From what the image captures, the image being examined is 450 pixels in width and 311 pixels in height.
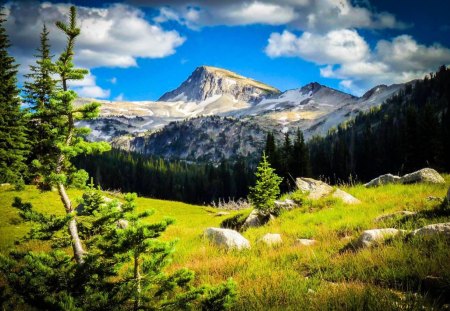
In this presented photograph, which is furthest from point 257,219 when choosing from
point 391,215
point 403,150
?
point 403,150

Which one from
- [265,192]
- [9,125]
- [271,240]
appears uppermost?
[9,125]

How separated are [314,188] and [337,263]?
33.9 feet

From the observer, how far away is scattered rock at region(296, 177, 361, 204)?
14.5m

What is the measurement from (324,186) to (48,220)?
48.1 feet

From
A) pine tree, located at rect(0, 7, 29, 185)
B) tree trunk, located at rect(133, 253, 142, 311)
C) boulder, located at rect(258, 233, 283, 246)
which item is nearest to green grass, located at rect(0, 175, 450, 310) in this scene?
boulder, located at rect(258, 233, 283, 246)

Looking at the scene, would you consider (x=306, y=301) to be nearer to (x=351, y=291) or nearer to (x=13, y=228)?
(x=351, y=291)

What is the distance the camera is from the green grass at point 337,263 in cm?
502

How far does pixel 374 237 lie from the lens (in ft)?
25.6

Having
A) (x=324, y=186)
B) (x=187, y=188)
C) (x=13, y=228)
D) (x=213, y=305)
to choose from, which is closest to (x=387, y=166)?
(x=187, y=188)

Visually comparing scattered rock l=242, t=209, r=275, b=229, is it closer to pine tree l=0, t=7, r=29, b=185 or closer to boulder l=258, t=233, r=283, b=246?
boulder l=258, t=233, r=283, b=246

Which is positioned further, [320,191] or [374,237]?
[320,191]

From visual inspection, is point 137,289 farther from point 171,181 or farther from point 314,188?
point 171,181

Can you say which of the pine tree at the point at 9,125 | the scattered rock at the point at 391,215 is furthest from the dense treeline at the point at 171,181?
the scattered rock at the point at 391,215

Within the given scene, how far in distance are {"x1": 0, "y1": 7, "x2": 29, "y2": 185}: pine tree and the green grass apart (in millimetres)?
31369
